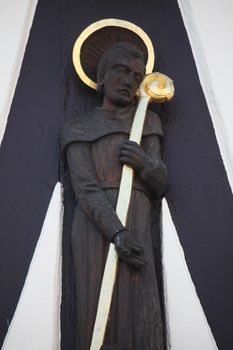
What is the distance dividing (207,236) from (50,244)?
48 cm

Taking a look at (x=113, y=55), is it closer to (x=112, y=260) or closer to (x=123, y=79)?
(x=123, y=79)

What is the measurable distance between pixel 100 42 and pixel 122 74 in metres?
0.19

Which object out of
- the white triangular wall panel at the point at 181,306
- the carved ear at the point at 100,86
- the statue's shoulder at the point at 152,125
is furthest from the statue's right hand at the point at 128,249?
the carved ear at the point at 100,86

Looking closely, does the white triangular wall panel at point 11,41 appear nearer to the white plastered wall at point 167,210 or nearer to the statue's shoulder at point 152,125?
the white plastered wall at point 167,210

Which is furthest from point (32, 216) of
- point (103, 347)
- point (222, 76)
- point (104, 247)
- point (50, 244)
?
point (222, 76)

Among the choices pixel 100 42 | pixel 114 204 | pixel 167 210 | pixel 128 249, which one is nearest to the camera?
pixel 128 249

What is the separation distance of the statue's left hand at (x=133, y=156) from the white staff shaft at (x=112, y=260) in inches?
0.7

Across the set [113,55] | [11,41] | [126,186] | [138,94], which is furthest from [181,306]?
[11,41]

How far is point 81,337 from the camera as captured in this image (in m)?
2.41

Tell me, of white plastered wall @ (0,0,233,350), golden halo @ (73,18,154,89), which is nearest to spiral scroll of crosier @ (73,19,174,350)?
golden halo @ (73,18,154,89)

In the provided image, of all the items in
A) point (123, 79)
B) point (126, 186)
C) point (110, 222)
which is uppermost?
point (123, 79)

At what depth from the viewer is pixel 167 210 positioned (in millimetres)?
2699

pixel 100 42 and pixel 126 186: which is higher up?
pixel 100 42

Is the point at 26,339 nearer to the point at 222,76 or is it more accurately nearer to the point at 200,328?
the point at 200,328
